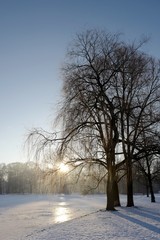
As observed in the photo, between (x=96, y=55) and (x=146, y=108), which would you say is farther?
(x=146, y=108)

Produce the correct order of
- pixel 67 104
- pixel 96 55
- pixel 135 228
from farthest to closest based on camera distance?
pixel 96 55, pixel 67 104, pixel 135 228

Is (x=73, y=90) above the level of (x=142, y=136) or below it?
above

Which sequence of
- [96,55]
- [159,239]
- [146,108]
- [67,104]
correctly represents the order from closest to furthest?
[159,239], [67,104], [96,55], [146,108]

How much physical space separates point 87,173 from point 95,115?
4.54 metres

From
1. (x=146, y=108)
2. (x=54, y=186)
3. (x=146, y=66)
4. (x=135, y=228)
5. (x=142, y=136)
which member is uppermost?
(x=146, y=66)

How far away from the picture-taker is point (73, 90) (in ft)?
59.6

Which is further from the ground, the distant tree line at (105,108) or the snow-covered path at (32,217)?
the distant tree line at (105,108)

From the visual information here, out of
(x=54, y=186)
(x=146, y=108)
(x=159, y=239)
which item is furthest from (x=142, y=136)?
(x=159, y=239)

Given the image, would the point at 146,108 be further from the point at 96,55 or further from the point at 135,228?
the point at 135,228

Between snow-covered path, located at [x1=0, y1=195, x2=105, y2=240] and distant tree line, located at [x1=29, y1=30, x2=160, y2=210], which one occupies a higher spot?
distant tree line, located at [x1=29, y1=30, x2=160, y2=210]

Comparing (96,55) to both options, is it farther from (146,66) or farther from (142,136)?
(142,136)

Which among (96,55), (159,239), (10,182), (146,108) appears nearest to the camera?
(159,239)

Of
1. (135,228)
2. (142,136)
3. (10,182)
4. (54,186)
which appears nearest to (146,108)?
(142,136)

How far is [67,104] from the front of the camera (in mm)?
17938
